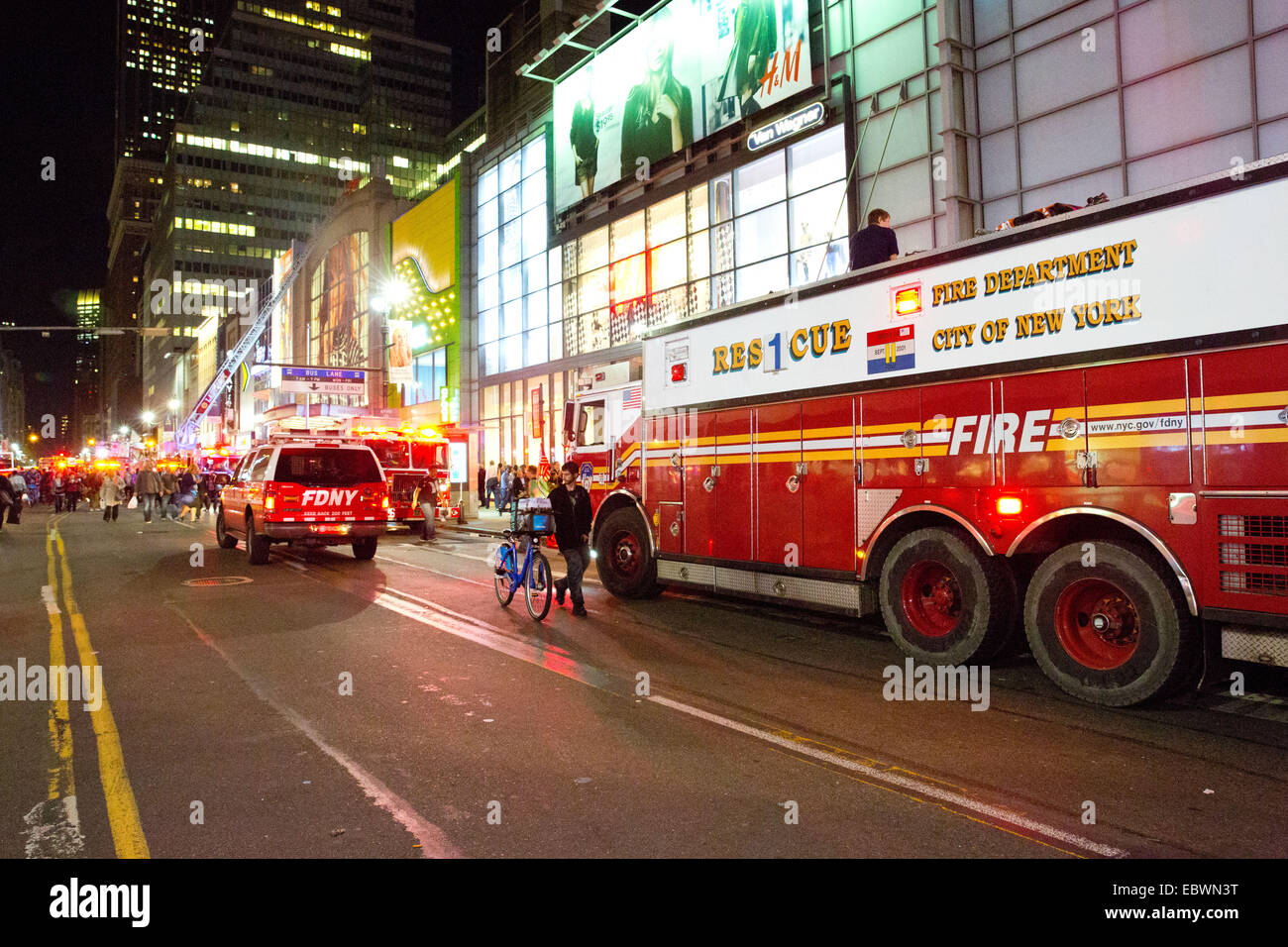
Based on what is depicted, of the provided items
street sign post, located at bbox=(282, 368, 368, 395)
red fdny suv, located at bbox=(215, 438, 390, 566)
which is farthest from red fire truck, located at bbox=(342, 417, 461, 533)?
street sign post, located at bbox=(282, 368, 368, 395)

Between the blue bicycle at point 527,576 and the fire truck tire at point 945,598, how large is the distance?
387 cm

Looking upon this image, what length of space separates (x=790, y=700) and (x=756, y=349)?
4122 millimetres

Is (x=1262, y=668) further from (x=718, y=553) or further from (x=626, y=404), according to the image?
(x=626, y=404)

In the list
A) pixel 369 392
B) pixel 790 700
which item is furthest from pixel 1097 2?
pixel 369 392

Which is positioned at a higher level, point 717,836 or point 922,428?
point 922,428

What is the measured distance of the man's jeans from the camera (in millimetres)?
9969

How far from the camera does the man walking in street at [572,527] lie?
9.91 metres

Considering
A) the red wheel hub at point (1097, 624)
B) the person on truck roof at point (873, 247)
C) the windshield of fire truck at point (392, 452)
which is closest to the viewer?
the red wheel hub at point (1097, 624)

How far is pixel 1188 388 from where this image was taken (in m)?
5.54

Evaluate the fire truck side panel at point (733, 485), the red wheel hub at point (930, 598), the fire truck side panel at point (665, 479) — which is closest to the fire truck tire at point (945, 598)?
the red wheel hub at point (930, 598)

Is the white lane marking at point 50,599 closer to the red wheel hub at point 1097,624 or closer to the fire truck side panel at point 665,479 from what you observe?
the fire truck side panel at point 665,479

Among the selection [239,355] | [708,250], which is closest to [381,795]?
[708,250]

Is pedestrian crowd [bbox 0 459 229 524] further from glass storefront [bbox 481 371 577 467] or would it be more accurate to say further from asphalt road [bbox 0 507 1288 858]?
asphalt road [bbox 0 507 1288 858]

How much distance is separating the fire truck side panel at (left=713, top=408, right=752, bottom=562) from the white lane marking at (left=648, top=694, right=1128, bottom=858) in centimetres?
336
